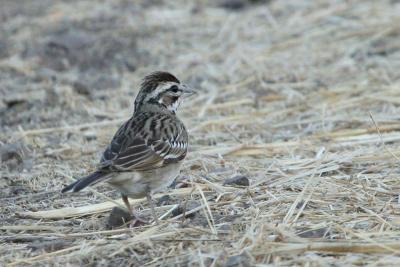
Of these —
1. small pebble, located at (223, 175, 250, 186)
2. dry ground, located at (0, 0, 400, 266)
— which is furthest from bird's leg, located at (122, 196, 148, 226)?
small pebble, located at (223, 175, 250, 186)

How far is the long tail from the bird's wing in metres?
0.09

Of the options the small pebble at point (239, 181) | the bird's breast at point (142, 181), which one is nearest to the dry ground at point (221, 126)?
the small pebble at point (239, 181)

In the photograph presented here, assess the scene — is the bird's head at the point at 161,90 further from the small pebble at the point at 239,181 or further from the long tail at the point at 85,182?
the long tail at the point at 85,182

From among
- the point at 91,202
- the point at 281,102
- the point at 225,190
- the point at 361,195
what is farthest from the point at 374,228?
the point at 281,102

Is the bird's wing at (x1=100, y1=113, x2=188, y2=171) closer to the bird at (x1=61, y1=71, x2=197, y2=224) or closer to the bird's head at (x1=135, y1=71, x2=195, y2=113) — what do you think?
the bird at (x1=61, y1=71, x2=197, y2=224)

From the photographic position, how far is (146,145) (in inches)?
273

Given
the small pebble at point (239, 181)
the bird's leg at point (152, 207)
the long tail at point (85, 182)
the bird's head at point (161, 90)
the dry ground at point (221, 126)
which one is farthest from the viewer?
the bird's head at point (161, 90)

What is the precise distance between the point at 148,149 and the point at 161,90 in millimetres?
839

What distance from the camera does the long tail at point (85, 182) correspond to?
20.0 ft

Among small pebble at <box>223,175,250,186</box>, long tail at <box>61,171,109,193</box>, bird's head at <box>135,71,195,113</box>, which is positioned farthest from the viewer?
bird's head at <box>135,71,195,113</box>

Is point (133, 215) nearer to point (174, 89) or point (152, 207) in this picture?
point (152, 207)

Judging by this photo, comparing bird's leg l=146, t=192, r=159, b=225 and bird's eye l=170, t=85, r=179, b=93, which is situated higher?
bird's eye l=170, t=85, r=179, b=93

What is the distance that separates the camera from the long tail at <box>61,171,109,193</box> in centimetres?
609

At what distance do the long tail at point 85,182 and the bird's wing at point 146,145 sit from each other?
0.09m
